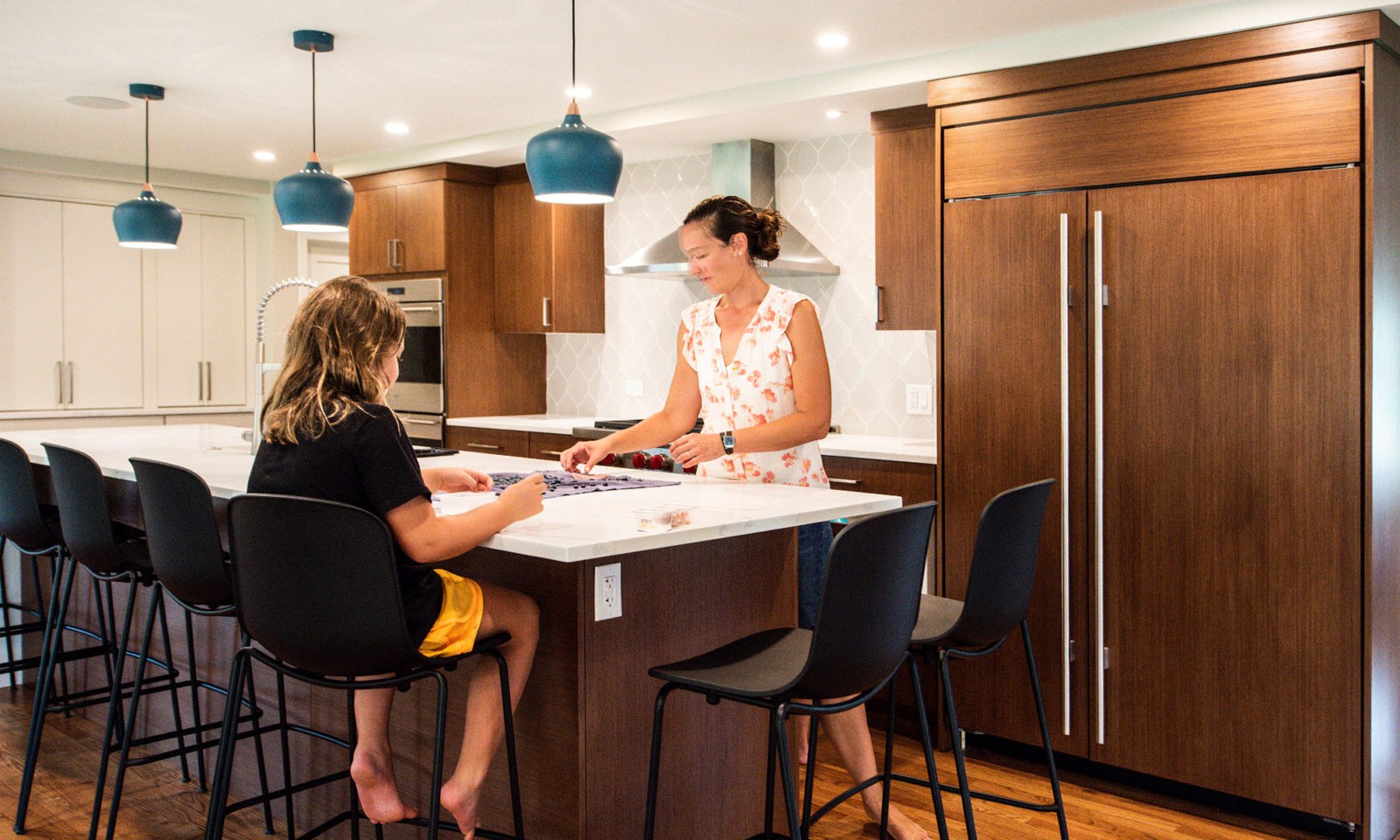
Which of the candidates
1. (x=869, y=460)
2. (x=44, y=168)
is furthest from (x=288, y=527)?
(x=44, y=168)

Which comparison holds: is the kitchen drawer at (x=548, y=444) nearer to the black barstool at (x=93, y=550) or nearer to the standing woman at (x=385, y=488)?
the black barstool at (x=93, y=550)

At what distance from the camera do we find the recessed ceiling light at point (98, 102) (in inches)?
179

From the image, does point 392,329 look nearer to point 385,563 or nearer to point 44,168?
point 385,563

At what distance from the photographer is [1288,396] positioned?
9.61 feet

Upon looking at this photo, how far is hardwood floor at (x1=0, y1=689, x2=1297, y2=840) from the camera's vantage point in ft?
9.53

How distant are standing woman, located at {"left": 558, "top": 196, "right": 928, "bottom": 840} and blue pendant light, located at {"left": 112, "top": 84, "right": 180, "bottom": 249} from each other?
7.46ft

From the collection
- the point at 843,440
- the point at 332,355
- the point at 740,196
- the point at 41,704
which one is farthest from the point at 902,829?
the point at 740,196

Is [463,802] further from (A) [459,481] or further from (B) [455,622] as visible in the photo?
(A) [459,481]

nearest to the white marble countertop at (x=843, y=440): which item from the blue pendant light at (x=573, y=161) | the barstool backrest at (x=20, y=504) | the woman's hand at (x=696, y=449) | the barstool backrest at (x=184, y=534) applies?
the woman's hand at (x=696, y=449)

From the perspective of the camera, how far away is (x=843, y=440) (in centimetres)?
429

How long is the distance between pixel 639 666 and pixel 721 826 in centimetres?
46

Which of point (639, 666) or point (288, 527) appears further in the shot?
point (639, 666)

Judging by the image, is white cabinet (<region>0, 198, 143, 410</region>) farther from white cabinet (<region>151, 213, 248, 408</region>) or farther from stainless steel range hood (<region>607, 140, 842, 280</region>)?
stainless steel range hood (<region>607, 140, 842, 280</region>)

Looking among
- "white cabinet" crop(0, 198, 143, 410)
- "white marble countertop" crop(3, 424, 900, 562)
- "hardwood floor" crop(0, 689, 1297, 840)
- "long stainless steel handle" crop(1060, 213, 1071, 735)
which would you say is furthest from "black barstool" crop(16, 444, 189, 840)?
"white cabinet" crop(0, 198, 143, 410)
